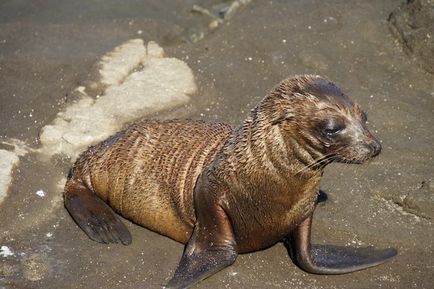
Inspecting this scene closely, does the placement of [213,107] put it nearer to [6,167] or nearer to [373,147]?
[6,167]

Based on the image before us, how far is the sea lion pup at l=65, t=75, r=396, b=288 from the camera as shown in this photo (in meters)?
5.16

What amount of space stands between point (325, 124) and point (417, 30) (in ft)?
12.2

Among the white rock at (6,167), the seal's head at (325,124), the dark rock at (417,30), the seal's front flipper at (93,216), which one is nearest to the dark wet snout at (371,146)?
the seal's head at (325,124)

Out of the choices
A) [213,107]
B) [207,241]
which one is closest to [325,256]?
[207,241]

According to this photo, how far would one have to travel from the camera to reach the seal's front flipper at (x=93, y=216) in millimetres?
5914

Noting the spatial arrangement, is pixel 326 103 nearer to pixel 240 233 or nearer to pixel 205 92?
pixel 240 233

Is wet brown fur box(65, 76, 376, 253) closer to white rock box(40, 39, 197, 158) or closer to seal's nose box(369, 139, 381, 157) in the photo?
seal's nose box(369, 139, 381, 157)

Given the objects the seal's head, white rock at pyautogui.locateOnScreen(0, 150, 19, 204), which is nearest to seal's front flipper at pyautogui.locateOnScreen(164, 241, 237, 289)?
the seal's head

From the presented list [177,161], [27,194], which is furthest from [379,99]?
[27,194]

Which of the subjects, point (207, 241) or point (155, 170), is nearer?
point (207, 241)

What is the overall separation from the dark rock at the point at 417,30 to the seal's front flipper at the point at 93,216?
3782 millimetres

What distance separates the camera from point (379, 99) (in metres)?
7.72

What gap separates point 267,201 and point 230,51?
3.28 meters

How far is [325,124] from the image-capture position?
506 centimetres
